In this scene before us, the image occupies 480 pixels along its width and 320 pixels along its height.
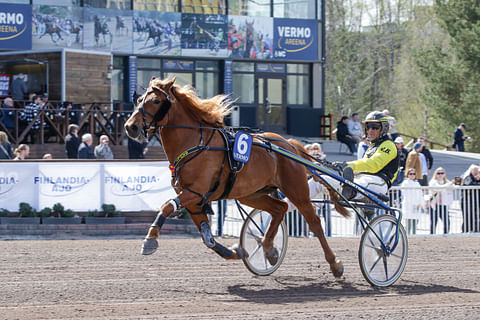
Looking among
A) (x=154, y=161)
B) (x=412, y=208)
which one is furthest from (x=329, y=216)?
(x=154, y=161)

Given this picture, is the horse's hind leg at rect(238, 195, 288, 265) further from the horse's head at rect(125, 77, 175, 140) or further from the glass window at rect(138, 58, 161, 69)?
the glass window at rect(138, 58, 161, 69)

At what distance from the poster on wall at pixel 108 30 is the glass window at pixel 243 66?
4.28m

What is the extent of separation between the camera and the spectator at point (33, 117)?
1848 cm

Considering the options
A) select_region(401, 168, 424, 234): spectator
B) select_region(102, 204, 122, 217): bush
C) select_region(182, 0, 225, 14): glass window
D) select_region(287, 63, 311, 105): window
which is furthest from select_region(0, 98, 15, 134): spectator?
select_region(287, 63, 311, 105): window

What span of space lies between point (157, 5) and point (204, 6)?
68.8 inches

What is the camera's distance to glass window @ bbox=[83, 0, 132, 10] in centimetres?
2586

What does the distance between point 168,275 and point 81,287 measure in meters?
1.14

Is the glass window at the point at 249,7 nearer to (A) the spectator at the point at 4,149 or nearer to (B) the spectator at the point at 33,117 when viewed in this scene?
(B) the spectator at the point at 33,117

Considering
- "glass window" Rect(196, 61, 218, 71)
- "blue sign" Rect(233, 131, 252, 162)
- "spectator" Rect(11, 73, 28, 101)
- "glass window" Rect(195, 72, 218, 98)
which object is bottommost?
"blue sign" Rect(233, 131, 252, 162)

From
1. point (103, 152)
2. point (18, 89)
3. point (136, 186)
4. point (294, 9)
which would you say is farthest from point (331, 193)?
point (294, 9)

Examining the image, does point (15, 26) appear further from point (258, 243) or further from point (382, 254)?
point (382, 254)

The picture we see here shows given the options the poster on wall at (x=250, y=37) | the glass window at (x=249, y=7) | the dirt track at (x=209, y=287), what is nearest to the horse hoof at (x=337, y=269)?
the dirt track at (x=209, y=287)

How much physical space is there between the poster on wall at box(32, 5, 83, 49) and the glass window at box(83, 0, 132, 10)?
485 mm

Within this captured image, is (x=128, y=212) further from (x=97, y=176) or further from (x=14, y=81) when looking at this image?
(x=14, y=81)
